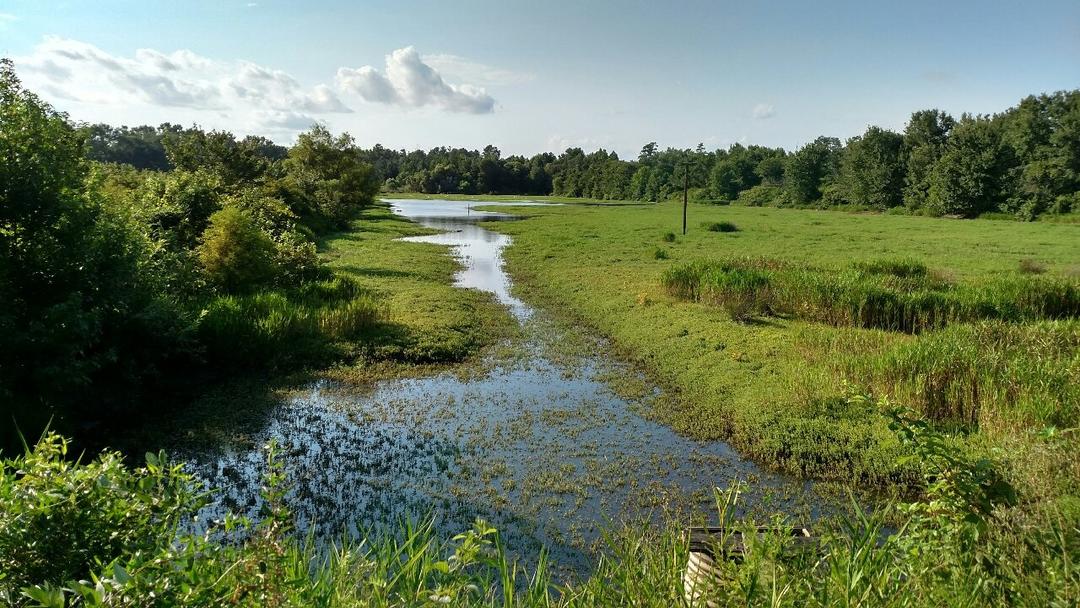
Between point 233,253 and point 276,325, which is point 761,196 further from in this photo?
point 276,325

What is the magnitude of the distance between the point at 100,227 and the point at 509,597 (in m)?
9.09

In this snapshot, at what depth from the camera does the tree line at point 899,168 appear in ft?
168

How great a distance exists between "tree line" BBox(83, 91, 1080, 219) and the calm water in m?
7.01

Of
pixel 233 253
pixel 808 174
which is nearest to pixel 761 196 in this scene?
pixel 808 174

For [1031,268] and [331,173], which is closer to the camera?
[1031,268]

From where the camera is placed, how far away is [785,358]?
467 inches

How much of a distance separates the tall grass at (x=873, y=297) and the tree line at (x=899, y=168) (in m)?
14.4

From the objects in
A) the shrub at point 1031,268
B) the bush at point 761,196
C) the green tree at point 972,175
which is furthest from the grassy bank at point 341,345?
the bush at point 761,196

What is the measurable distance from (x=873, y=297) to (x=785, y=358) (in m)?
4.21

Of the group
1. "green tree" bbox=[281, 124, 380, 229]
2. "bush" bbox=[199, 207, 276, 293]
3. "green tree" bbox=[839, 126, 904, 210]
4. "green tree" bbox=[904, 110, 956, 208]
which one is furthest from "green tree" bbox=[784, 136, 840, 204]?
"bush" bbox=[199, 207, 276, 293]

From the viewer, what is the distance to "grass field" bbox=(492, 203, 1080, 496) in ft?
26.0

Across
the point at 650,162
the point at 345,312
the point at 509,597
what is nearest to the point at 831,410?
the point at 509,597

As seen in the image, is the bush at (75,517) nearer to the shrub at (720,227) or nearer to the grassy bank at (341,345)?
the grassy bank at (341,345)

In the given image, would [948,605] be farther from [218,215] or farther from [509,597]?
[218,215]
